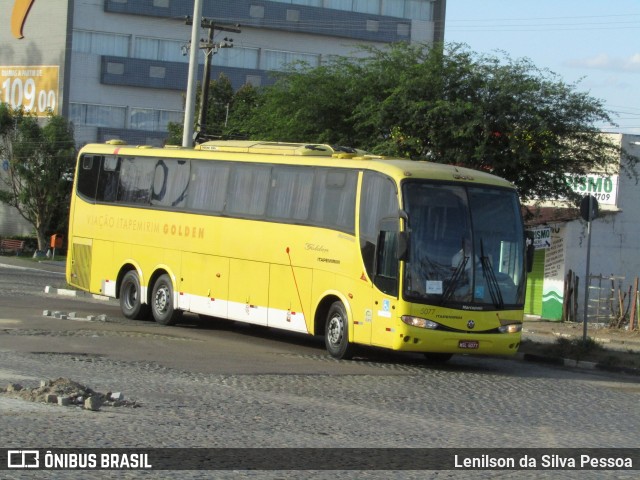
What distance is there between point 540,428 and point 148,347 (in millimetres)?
8385

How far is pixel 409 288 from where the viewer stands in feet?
59.9

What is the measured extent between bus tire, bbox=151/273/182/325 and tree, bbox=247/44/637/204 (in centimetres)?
638

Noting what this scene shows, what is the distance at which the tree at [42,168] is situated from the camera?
195ft

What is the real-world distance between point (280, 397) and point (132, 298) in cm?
1175

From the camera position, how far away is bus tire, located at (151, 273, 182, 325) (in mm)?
23906

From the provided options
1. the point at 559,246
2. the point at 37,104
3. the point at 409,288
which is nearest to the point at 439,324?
the point at 409,288

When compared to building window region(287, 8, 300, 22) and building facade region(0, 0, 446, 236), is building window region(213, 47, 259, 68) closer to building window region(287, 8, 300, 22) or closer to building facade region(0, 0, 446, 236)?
building facade region(0, 0, 446, 236)

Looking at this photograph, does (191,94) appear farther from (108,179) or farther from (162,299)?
(162,299)

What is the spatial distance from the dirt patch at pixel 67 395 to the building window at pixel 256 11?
6571cm

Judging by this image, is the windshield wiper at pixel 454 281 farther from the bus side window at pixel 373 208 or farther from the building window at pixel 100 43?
the building window at pixel 100 43

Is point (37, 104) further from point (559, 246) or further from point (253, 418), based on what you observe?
point (253, 418)

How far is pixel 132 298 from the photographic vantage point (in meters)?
25.0

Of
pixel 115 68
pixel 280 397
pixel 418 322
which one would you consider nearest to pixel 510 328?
pixel 418 322

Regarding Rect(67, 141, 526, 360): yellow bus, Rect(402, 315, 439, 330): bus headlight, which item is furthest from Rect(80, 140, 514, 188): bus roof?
Rect(402, 315, 439, 330): bus headlight
